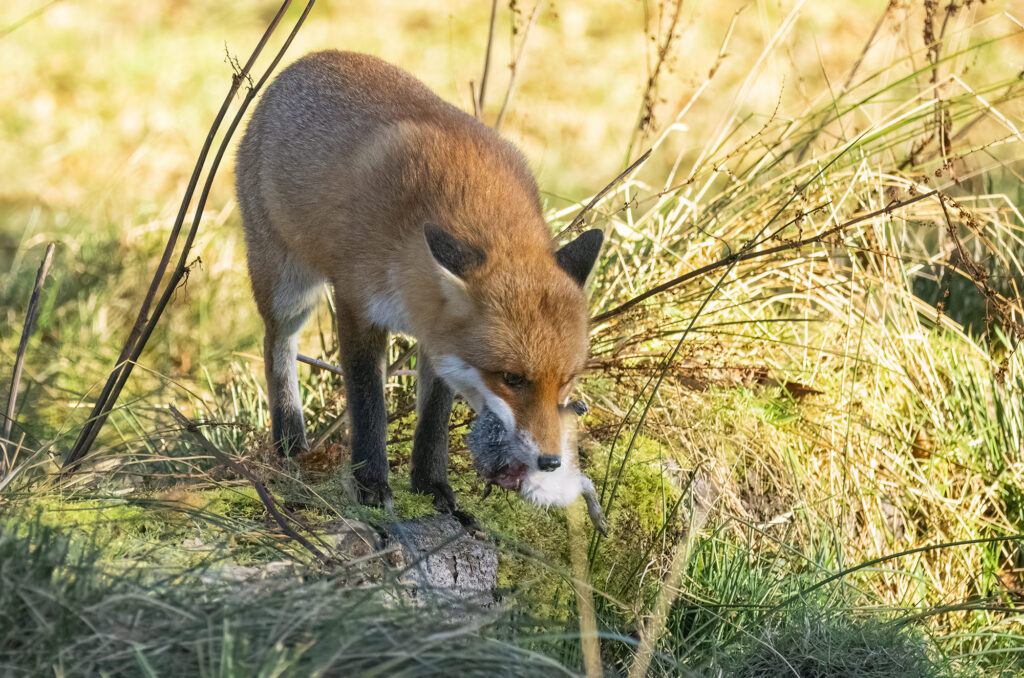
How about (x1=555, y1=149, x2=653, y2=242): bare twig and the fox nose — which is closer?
the fox nose

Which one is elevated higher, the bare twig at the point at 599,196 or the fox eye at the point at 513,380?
the bare twig at the point at 599,196

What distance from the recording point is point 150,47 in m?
9.45

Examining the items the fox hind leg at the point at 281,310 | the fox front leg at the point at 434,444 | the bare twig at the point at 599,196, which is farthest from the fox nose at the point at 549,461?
the fox hind leg at the point at 281,310

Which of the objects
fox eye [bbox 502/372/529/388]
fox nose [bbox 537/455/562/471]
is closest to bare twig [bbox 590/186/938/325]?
fox eye [bbox 502/372/529/388]

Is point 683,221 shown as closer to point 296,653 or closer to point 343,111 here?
point 343,111

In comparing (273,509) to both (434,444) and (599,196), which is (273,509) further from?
(599,196)

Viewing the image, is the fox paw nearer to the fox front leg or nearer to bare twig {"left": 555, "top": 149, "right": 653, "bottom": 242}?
the fox front leg

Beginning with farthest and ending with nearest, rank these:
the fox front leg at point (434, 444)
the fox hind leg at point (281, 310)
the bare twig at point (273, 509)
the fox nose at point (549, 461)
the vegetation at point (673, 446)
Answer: the fox hind leg at point (281, 310), the fox front leg at point (434, 444), the fox nose at point (549, 461), the bare twig at point (273, 509), the vegetation at point (673, 446)

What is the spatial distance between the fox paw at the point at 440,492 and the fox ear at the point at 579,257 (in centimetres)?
94

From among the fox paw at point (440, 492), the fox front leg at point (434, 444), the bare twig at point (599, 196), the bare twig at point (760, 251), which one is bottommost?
the fox paw at point (440, 492)

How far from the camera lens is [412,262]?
346cm

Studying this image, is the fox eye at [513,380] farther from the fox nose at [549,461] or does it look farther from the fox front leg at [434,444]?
the fox front leg at [434,444]

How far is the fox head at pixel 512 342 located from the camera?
3.08 metres

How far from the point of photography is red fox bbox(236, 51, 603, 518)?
10.3ft
